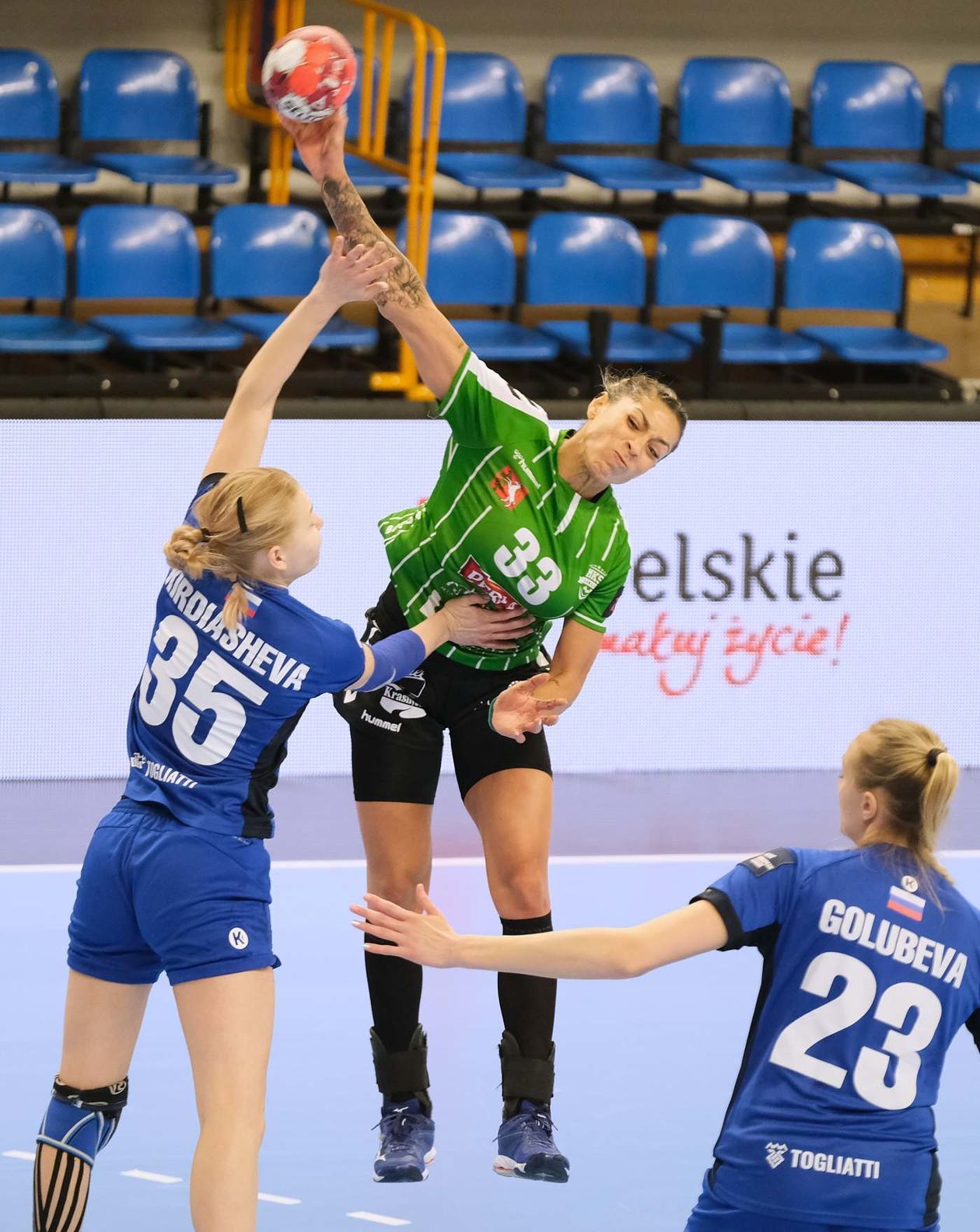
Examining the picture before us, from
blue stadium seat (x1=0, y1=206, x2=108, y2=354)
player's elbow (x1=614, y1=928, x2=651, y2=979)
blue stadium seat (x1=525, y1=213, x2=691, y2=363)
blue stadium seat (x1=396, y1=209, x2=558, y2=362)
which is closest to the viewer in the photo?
player's elbow (x1=614, y1=928, x2=651, y2=979)

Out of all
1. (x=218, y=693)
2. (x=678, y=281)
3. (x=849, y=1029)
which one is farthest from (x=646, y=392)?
(x=678, y=281)

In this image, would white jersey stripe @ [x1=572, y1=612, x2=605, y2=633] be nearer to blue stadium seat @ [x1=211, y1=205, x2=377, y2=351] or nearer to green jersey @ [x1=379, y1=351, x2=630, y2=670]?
green jersey @ [x1=379, y1=351, x2=630, y2=670]

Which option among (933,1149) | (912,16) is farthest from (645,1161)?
(912,16)

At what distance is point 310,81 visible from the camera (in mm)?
4570

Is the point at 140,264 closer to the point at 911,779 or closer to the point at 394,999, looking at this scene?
the point at 394,999

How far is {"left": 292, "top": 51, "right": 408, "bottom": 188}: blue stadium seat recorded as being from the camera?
1050 centimetres

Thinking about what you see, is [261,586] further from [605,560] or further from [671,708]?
[671,708]

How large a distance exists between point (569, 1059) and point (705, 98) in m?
7.11

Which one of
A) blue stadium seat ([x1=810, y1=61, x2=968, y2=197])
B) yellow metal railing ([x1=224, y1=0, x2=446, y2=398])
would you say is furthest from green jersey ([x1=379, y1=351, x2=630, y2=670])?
blue stadium seat ([x1=810, y1=61, x2=968, y2=197])

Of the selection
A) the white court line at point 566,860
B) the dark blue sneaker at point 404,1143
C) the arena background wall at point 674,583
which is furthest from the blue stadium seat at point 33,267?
the dark blue sneaker at point 404,1143

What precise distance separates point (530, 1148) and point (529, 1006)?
0.34 m

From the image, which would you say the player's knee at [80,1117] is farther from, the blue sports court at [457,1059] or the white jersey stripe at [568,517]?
the white jersey stripe at [568,517]

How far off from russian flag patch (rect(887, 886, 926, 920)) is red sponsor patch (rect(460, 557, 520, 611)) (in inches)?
67.5

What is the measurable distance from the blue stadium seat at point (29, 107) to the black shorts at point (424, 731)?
606cm
